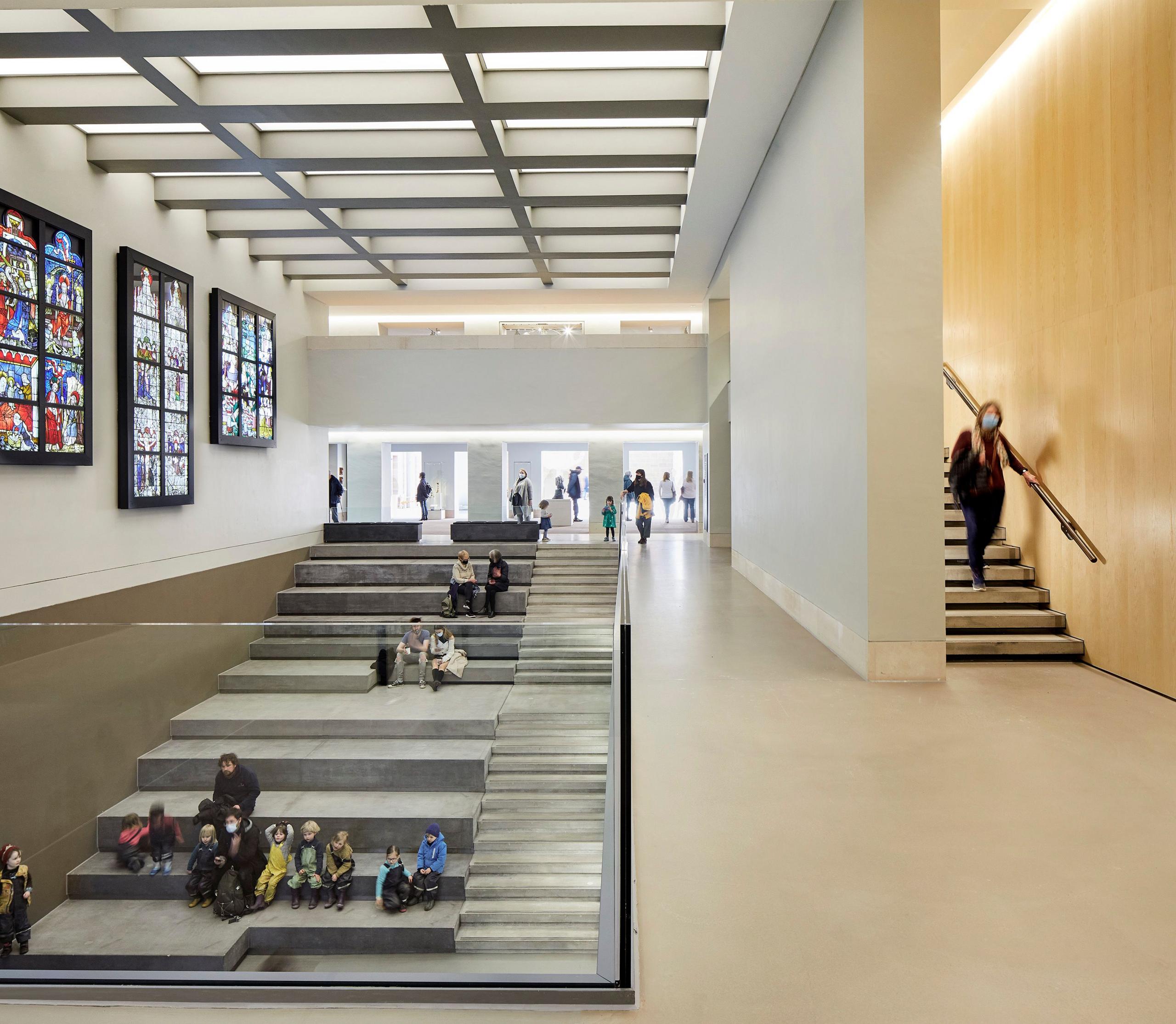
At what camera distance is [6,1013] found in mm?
2393

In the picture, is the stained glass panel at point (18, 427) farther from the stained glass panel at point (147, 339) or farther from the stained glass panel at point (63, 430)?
the stained glass panel at point (147, 339)

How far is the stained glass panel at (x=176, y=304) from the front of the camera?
1173cm

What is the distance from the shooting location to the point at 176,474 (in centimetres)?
1181

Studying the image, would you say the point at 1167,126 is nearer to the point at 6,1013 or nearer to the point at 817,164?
the point at 817,164

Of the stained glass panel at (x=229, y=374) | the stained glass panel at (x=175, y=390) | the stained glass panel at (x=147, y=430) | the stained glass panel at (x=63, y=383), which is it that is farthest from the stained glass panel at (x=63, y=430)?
the stained glass panel at (x=229, y=374)

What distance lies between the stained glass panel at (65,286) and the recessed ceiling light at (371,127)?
3.05 meters

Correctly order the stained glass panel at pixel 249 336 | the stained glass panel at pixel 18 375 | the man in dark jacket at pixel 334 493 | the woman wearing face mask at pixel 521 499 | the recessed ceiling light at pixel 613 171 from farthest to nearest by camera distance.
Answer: the man in dark jacket at pixel 334 493 → the woman wearing face mask at pixel 521 499 → the stained glass panel at pixel 249 336 → the recessed ceiling light at pixel 613 171 → the stained glass panel at pixel 18 375

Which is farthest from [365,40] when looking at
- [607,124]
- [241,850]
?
[241,850]

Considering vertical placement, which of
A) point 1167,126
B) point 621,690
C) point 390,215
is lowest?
point 621,690

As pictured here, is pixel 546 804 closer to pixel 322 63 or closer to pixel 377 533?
pixel 322 63

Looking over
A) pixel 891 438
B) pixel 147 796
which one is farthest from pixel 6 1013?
pixel 891 438

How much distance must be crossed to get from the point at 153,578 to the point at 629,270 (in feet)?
37.1

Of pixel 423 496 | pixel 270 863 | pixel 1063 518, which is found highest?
pixel 423 496

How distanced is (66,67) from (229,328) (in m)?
5.62
